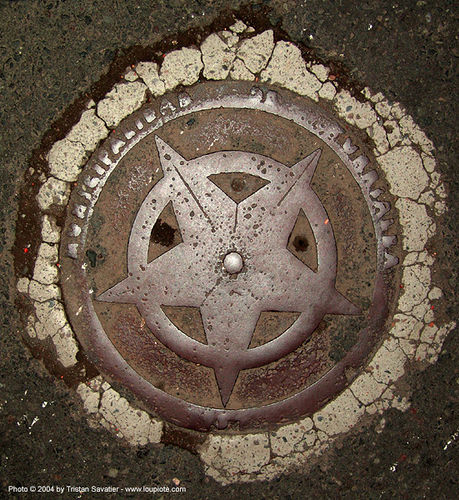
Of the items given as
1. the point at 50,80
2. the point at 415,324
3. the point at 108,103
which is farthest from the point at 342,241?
the point at 50,80

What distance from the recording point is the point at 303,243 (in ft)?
6.02

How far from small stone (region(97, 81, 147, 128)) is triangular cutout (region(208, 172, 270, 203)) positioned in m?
0.47

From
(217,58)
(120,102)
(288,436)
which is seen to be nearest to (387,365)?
(288,436)

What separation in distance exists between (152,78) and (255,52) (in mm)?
453

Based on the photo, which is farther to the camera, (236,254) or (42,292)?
(42,292)

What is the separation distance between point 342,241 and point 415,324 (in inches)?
20.6

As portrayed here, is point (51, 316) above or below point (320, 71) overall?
below

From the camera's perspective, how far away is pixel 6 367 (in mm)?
1968

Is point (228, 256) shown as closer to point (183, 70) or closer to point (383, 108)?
point (183, 70)

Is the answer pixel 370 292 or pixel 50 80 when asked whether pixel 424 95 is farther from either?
pixel 50 80

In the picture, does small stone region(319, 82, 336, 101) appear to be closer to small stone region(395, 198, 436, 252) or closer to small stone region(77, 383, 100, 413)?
small stone region(395, 198, 436, 252)

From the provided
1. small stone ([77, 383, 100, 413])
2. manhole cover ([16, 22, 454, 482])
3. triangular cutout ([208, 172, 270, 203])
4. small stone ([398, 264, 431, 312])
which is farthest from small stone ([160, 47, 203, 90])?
small stone ([77, 383, 100, 413])

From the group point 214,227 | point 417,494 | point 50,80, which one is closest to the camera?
point 214,227

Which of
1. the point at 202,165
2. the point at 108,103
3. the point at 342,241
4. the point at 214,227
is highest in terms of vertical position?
the point at 108,103
